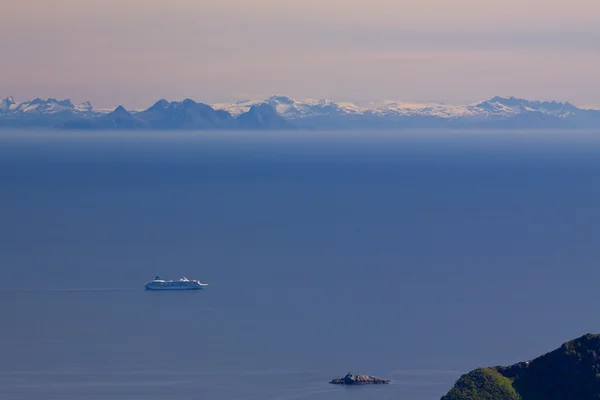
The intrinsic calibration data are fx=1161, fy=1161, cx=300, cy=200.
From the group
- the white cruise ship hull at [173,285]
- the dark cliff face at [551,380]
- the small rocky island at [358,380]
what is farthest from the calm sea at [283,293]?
the dark cliff face at [551,380]

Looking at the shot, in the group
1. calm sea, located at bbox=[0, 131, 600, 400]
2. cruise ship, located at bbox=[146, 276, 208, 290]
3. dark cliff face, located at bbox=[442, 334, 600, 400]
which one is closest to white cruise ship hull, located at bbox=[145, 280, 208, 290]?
cruise ship, located at bbox=[146, 276, 208, 290]

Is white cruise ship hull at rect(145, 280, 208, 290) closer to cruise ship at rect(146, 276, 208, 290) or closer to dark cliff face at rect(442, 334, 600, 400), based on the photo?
cruise ship at rect(146, 276, 208, 290)

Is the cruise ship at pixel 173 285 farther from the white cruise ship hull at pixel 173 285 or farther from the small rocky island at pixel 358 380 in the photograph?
the small rocky island at pixel 358 380

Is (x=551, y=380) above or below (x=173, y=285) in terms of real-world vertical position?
below

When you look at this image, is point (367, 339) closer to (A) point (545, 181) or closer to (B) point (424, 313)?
(B) point (424, 313)

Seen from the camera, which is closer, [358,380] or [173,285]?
[358,380]

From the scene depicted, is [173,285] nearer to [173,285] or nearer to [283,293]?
[173,285]

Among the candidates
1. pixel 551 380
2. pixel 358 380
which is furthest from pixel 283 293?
pixel 551 380
